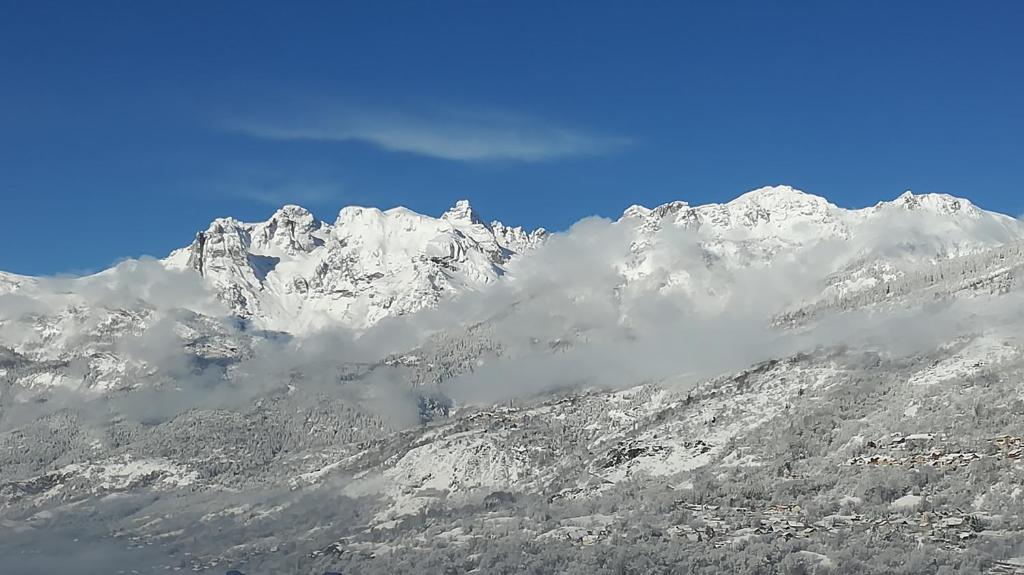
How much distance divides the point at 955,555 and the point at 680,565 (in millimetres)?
49263

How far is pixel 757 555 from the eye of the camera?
194 m

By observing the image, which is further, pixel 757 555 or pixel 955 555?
pixel 757 555

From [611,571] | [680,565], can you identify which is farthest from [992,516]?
[611,571]

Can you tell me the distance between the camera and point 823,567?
185 meters

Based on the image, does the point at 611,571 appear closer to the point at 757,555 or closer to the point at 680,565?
the point at 680,565

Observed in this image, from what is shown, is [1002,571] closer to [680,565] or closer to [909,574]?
[909,574]

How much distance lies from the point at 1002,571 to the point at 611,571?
6941cm

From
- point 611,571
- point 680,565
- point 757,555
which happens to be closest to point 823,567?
point 757,555

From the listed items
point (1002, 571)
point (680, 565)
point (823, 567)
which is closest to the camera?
point (1002, 571)

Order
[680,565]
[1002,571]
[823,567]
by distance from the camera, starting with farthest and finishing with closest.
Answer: [680,565] → [823,567] → [1002,571]

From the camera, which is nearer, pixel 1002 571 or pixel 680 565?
pixel 1002 571

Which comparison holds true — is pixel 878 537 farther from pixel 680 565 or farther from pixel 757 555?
pixel 680 565

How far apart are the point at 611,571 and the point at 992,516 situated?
248 ft

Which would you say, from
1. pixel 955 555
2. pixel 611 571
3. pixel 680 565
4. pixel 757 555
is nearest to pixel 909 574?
pixel 955 555
